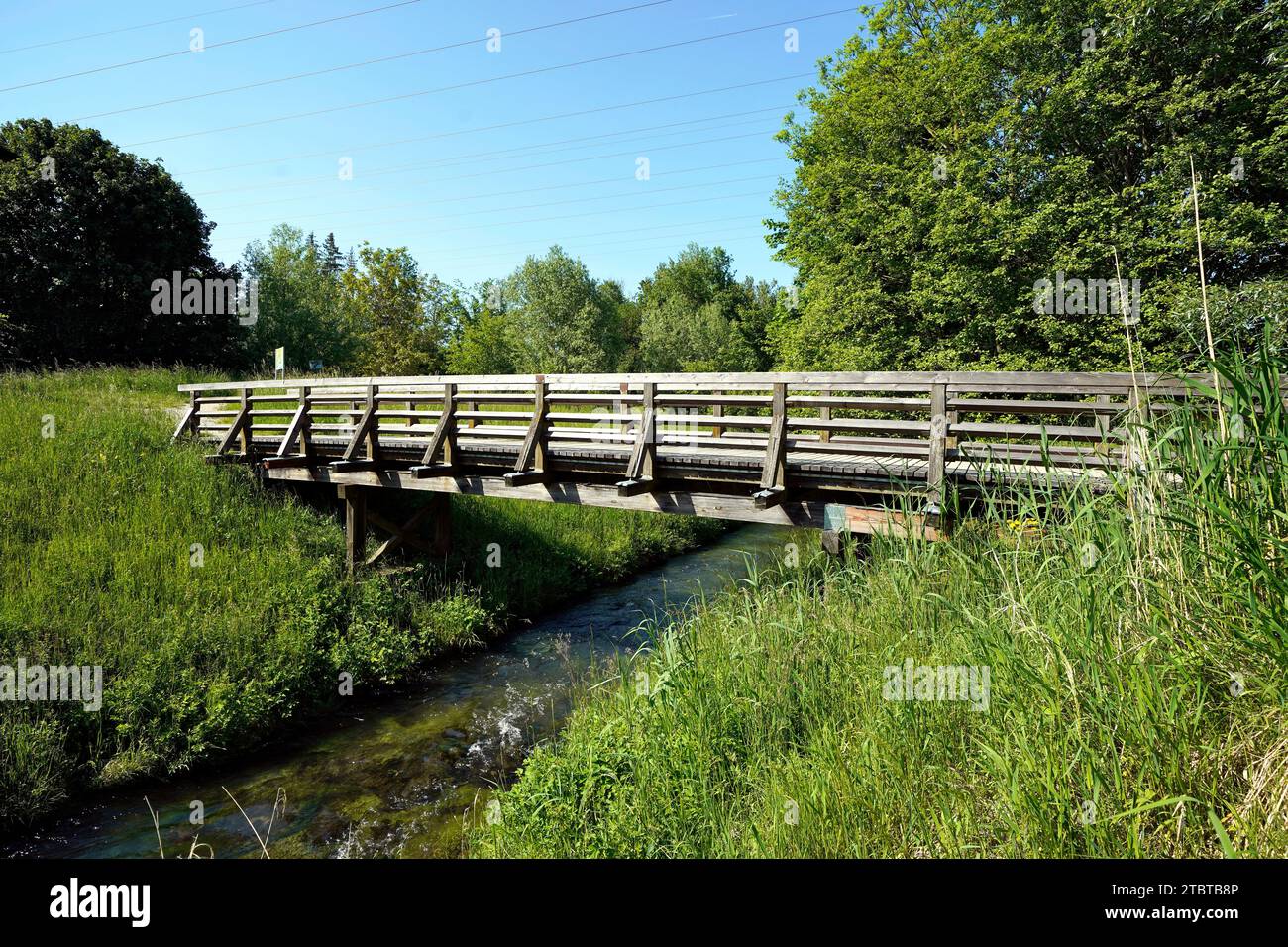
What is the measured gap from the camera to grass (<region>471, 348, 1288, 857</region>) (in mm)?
2289

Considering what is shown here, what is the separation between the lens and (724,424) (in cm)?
912

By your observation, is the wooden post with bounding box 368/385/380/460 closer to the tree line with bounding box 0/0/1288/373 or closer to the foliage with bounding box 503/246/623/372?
the tree line with bounding box 0/0/1288/373

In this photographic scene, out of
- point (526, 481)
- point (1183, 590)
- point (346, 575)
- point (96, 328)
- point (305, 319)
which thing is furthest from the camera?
point (305, 319)

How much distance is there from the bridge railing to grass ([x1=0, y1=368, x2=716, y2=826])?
1.56 metres

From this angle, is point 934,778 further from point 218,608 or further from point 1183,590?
point 218,608

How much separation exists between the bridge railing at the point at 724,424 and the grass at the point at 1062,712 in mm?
657

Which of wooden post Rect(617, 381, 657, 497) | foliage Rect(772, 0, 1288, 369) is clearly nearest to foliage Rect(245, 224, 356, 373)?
foliage Rect(772, 0, 1288, 369)

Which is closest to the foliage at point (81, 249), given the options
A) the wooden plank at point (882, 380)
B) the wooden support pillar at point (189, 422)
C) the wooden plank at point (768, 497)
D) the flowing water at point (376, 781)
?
the wooden support pillar at point (189, 422)

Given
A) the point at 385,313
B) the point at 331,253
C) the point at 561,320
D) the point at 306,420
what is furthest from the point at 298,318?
the point at 331,253
